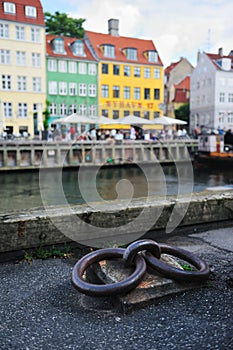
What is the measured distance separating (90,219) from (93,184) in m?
18.9

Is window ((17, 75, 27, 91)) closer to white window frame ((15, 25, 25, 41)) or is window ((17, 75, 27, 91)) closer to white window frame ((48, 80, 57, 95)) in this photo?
white window frame ((48, 80, 57, 95))

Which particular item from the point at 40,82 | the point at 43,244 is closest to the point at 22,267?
the point at 43,244

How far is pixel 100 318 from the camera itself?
114 inches

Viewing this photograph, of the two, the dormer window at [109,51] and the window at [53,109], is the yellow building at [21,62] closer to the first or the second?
the window at [53,109]

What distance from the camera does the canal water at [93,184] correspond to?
59.6ft

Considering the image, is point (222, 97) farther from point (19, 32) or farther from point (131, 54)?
point (19, 32)

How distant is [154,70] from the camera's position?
53969 mm

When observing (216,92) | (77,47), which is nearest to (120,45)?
(77,47)

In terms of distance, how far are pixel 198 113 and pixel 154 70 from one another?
396 inches

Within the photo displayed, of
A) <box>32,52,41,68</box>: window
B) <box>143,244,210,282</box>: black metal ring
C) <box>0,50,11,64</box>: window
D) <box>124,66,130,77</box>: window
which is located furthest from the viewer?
<box>124,66,130,77</box>: window

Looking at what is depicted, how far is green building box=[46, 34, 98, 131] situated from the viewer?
4719 cm

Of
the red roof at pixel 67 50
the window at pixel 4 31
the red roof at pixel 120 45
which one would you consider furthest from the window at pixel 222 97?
the window at pixel 4 31

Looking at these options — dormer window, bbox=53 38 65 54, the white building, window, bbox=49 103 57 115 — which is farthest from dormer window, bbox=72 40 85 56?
the white building

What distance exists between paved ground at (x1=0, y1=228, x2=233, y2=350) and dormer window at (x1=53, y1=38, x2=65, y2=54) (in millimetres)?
47178
